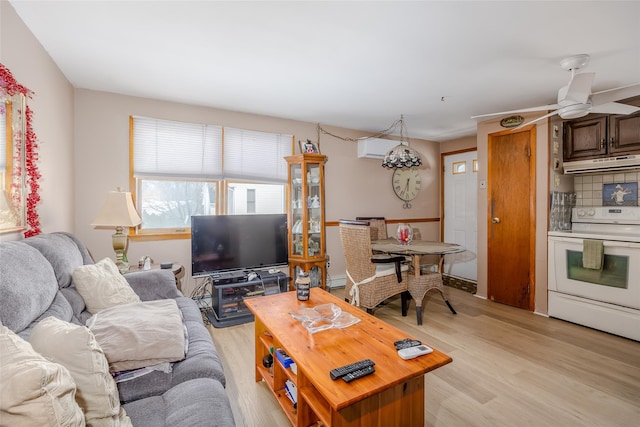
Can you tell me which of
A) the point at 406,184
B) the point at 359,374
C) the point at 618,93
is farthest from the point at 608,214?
the point at 359,374

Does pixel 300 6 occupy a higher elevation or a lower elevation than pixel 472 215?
higher

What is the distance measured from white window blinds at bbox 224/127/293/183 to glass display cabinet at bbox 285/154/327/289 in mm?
167

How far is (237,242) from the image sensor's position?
3389 millimetres

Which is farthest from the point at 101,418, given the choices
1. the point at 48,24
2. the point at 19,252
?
the point at 48,24

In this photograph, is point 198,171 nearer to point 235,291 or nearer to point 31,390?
point 235,291

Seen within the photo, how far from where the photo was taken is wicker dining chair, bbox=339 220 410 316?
3.11 metres

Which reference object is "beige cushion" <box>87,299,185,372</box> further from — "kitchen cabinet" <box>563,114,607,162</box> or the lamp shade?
"kitchen cabinet" <box>563,114,607,162</box>

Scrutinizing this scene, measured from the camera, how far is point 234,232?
11.1 ft

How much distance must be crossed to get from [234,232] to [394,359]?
2.41m

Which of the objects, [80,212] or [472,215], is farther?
[472,215]

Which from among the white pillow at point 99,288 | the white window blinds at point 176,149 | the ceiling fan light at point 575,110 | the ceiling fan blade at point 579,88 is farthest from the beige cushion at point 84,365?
the ceiling fan light at point 575,110

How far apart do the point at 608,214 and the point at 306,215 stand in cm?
341

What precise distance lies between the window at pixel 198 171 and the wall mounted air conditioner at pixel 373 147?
1226 millimetres

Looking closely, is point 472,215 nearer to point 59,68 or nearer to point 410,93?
point 410,93
